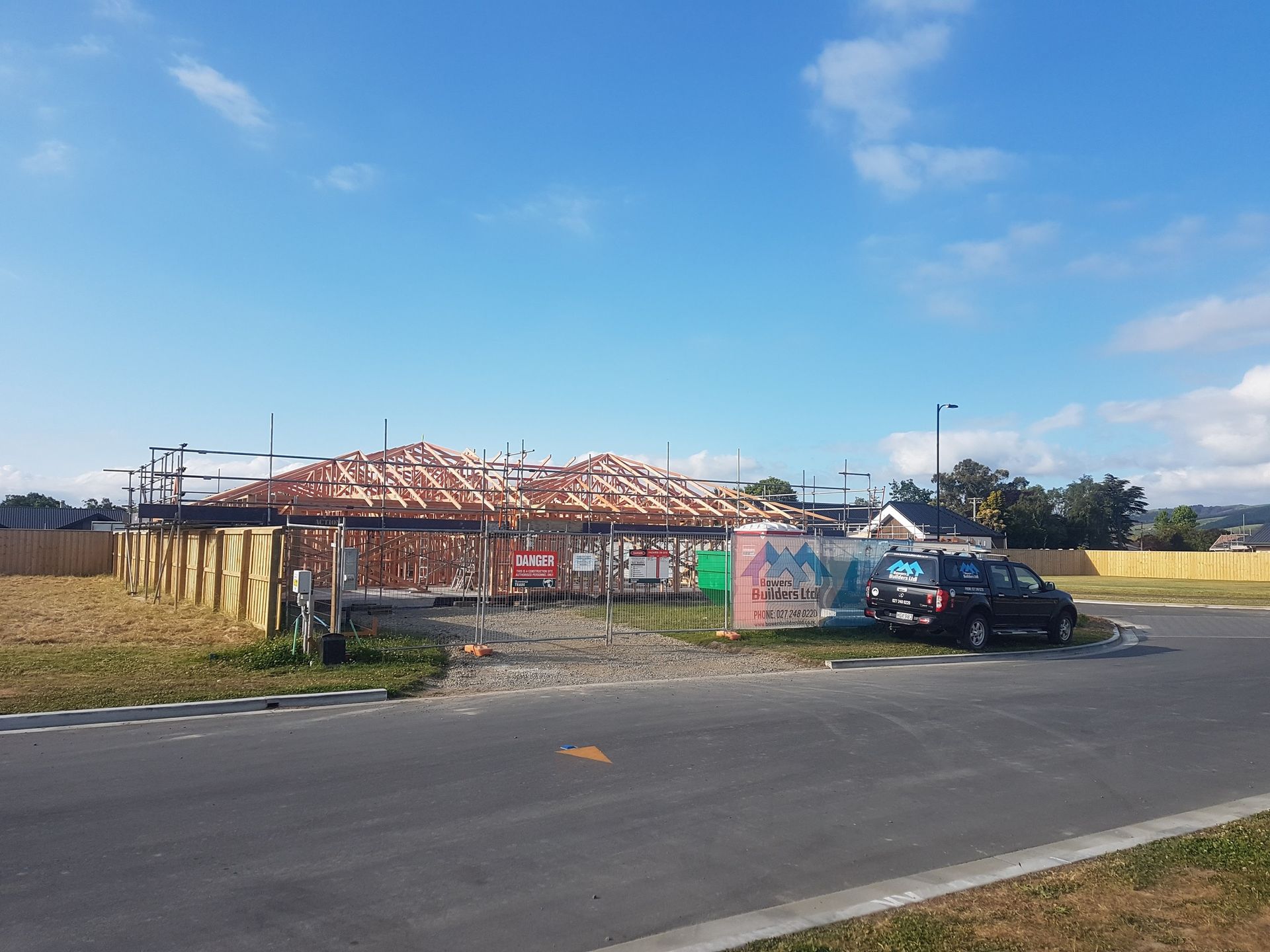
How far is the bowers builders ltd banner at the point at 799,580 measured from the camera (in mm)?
18844

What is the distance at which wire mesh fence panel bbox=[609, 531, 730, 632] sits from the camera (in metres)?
17.8

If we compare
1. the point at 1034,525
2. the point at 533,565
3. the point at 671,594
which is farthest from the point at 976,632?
the point at 1034,525

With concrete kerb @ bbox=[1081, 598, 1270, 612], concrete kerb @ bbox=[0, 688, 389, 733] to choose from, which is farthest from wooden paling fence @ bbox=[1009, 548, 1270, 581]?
concrete kerb @ bbox=[0, 688, 389, 733]

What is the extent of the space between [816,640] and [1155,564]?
170 feet

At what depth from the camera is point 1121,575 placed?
203ft

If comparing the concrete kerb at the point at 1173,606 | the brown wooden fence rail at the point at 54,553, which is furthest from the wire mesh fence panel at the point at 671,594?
the brown wooden fence rail at the point at 54,553

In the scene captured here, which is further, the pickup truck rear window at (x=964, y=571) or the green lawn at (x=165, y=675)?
the pickup truck rear window at (x=964, y=571)

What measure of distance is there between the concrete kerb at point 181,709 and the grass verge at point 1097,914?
27.2 ft

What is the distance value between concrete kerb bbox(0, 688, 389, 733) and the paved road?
458 mm

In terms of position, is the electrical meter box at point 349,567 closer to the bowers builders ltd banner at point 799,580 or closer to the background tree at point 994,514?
the bowers builders ltd banner at point 799,580

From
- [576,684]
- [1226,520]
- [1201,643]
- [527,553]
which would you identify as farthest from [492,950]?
[1226,520]

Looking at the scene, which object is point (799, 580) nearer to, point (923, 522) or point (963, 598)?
point (963, 598)

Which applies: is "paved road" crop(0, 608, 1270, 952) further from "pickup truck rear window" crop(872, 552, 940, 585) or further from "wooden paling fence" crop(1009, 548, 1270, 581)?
"wooden paling fence" crop(1009, 548, 1270, 581)

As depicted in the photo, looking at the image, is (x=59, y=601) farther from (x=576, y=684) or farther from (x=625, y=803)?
(x=625, y=803)
